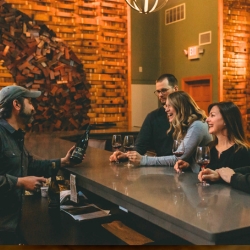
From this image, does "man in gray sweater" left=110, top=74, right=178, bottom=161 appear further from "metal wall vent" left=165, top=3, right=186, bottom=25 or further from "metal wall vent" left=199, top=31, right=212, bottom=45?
"metal wall vent" left=165, top=3, right=186, bottom=25

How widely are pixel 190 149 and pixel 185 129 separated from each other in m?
0.16

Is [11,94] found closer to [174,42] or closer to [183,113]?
[183,113]

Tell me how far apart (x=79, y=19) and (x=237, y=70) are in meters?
2.82

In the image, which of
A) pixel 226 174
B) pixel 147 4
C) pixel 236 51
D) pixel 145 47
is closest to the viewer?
pixel 226 174

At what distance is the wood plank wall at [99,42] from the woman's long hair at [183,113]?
111 inches

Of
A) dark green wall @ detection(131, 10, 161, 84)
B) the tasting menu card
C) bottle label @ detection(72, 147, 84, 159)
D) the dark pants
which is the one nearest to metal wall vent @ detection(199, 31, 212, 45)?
dark green wall @ detection(131, 10, 161, 84)

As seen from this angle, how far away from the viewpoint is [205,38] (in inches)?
248

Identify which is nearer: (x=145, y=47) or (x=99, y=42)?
(x=99, y=42)

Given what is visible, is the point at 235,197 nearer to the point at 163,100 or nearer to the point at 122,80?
the point at 163,100

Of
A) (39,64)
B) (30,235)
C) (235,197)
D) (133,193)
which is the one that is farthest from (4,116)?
(39,64)

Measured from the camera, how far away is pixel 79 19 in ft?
15.6

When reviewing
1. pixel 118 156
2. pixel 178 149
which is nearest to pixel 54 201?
pixel 118 156

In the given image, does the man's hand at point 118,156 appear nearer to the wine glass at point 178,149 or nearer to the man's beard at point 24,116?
the wine glass at point 178,149

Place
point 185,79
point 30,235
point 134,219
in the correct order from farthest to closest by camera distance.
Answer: point 185,79
point 134,219
point 30,235
